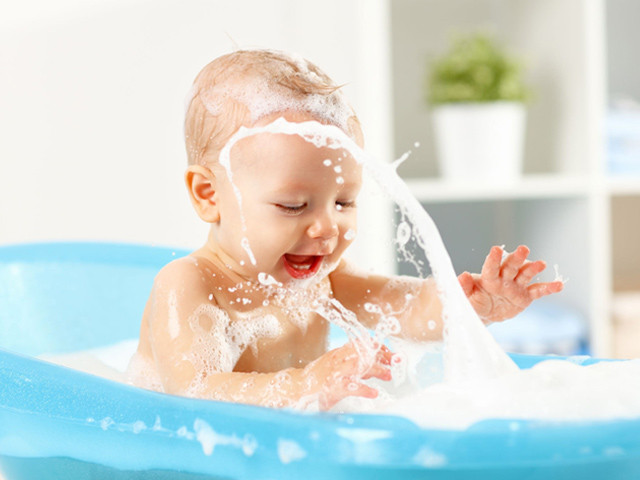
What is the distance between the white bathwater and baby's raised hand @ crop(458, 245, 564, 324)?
0.18 ft

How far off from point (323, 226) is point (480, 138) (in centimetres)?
105

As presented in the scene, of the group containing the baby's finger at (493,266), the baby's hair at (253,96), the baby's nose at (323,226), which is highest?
the baby's hair at (253,96)

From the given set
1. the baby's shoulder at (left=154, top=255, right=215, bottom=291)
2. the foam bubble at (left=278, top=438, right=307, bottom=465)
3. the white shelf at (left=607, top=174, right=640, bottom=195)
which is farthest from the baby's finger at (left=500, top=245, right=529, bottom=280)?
the white shelf at (left=607, top=174, right=640, bottom=195)

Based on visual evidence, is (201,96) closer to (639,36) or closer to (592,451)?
(592,451)

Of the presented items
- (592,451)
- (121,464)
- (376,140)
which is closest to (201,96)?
(121,464)

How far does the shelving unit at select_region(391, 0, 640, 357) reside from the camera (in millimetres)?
1787

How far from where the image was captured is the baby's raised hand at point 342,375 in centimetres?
Answer: 57

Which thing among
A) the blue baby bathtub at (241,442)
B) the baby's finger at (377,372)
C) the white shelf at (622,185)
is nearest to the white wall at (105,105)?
the white shelf at (622,185)

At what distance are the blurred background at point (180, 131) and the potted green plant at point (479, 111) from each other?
2 centimetres

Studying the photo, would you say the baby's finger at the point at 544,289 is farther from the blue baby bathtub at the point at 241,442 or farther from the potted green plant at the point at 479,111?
the potted green plant at the point at 479,111

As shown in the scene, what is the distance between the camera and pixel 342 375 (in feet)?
1.88

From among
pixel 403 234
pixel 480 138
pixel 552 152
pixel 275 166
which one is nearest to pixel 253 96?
pixel 275 166

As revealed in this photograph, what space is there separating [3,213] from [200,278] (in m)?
1.26

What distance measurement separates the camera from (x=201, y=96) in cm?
80
